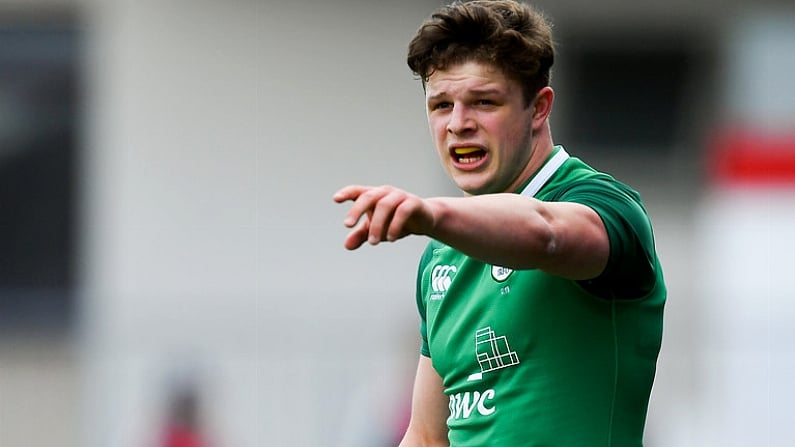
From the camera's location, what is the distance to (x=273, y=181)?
14.0m

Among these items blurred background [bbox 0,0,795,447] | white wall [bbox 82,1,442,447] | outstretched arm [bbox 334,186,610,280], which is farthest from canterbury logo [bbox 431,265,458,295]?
white wall [bbox 82,1,442,447]

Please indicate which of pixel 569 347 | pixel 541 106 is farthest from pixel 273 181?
pixel 569 347

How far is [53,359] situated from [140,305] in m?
1.09

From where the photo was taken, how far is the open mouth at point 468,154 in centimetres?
414

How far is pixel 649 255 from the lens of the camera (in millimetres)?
3990

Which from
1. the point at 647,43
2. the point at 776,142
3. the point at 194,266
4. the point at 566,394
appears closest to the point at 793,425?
the point at 776,142

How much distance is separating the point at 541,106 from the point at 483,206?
73 cm

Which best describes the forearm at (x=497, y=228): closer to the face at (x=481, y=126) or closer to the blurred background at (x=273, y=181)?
the face at (x=481, y=126)

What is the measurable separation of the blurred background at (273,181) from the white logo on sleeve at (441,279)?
8823 mm

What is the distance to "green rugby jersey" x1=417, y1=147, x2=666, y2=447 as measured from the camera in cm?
404

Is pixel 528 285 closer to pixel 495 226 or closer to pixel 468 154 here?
pixel 468 154

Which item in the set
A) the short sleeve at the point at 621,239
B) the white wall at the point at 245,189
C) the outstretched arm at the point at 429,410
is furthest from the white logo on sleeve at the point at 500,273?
the white wall at the point at 245,189

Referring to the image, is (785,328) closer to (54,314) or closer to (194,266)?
(194,266)

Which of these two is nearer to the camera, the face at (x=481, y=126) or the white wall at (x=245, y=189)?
the face at (x=481, y=126)
